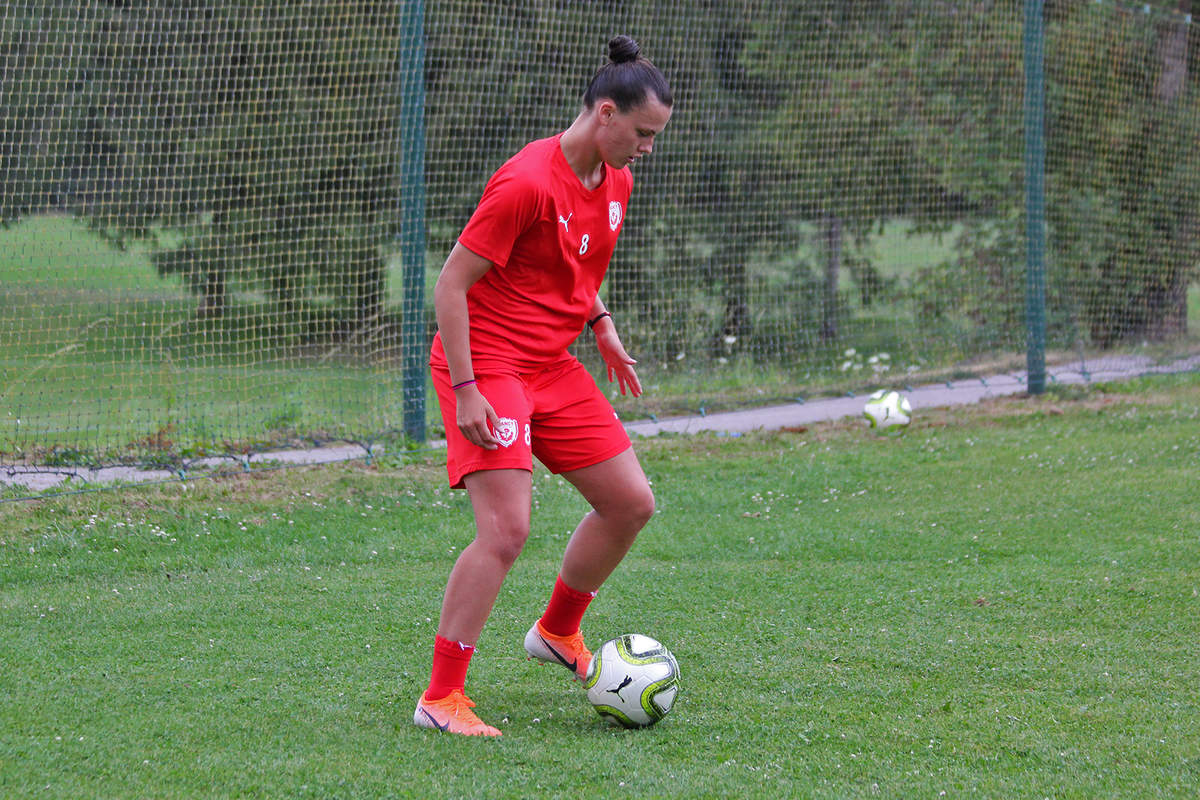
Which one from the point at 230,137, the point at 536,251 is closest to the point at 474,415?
the point at 536,251

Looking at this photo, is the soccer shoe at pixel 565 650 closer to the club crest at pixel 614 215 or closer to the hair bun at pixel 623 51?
the club crest at pixel 614 215

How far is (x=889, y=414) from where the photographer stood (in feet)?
27.5

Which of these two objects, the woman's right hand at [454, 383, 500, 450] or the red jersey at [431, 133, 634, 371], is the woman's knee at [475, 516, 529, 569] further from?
the red jersey at [431, 133, 634, 371]

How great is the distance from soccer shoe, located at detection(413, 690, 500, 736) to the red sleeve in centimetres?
129

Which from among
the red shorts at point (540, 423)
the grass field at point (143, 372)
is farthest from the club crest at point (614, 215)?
the grass field at point (143, 372)

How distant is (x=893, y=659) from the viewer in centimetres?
410

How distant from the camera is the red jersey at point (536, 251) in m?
3.34

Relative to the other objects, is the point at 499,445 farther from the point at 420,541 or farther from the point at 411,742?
the point at 420,541

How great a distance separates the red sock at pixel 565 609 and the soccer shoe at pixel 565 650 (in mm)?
20

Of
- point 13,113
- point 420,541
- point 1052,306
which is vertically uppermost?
point 13,113

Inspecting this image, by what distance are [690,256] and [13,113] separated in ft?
17.7

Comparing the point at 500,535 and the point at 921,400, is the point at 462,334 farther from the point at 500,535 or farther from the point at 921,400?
the point at 921,400

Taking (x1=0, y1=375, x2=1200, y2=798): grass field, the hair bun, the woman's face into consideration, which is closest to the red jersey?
the woman's face

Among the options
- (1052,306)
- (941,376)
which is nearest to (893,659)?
(941,376)
